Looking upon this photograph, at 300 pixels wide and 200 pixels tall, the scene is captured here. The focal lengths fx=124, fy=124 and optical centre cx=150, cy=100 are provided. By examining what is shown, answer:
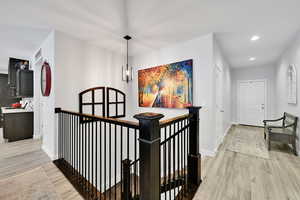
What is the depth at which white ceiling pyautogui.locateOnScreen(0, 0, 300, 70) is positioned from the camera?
6.25 ft

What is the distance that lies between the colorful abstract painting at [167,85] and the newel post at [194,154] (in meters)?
1.34

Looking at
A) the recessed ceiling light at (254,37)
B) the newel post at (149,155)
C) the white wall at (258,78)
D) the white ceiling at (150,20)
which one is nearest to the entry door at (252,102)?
the white wall at (258,78)

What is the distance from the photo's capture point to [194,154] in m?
1.69

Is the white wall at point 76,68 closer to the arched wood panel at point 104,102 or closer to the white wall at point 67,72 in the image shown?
the white wall at point 67,72

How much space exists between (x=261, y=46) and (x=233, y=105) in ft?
10.5

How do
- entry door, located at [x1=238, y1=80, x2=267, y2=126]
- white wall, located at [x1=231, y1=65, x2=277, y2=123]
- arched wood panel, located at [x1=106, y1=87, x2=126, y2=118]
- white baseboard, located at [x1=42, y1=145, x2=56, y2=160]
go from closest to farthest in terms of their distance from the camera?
white baseboard, located at [x1=42, y1=145, x2=56, y2=160], arched wood panel, located at [x1=106, y1=87, x2=126, y2=118], white wall, located at [x1=231, y1=65, x2=277, y2=123], entry door, located at [x1=238, y1=80, x2=267, y2=126]

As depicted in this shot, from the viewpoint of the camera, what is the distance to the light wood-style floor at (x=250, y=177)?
1669mm

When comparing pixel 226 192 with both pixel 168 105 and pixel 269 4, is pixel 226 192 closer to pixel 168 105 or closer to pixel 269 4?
pixel 168 105

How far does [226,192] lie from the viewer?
5.62 ft

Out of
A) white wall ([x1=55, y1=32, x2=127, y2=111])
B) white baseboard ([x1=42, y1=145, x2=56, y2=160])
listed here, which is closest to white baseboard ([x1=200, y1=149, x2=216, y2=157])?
white wall ([x1=55, y1=32, x2=127, y2=111])

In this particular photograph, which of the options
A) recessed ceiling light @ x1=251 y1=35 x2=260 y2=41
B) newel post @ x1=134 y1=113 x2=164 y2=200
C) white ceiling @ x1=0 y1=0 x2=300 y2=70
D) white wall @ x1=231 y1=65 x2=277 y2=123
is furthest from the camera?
white wall @ x1=231 y1=65 x2=277 y2=123

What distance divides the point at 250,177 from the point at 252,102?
4.74m

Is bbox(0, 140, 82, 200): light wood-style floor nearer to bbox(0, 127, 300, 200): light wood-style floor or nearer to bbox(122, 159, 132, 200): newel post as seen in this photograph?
bbox(0, 127, 300, 200): light wood-style floor

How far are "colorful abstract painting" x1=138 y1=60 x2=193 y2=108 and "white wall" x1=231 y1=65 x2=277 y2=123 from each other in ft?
13.7
